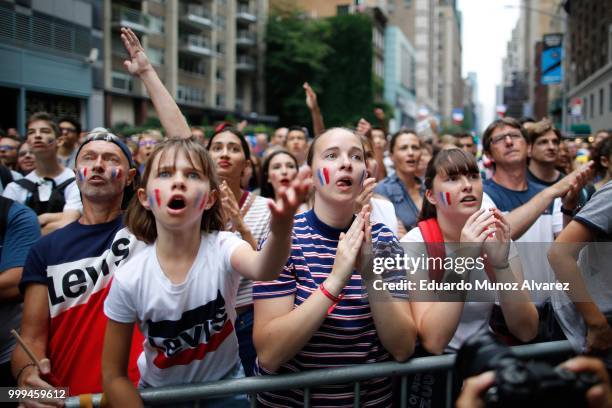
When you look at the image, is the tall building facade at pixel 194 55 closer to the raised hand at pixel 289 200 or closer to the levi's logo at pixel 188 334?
the levi's logo at pixel 188 334

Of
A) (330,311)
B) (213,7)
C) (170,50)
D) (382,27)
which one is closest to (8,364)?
(330,311)

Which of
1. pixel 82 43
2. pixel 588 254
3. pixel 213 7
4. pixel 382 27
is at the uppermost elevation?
pixel 382 27

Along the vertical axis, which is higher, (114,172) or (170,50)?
(170,50)

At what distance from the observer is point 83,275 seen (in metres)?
2.62

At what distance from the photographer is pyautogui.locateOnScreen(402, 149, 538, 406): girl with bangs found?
92.1 inches

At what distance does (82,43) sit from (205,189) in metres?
27.3

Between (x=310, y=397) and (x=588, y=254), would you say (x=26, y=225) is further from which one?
(x=588, y=254)

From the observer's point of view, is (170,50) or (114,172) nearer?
(114,172)

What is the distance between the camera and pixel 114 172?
2902 mm

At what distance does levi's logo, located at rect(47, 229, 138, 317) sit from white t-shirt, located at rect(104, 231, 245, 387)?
1.18 ft

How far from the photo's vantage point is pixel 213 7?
42.2 m

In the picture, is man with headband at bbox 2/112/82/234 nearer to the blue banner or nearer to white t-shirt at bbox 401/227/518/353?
white t-shirt at bbox 401/227/518/353

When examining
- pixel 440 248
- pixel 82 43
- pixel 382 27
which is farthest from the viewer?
Answer: pixel 382 27

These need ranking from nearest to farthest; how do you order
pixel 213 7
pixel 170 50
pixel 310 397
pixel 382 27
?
pixel 310 397
pixel 170 50
pixel 213 7
pixel 382 27
